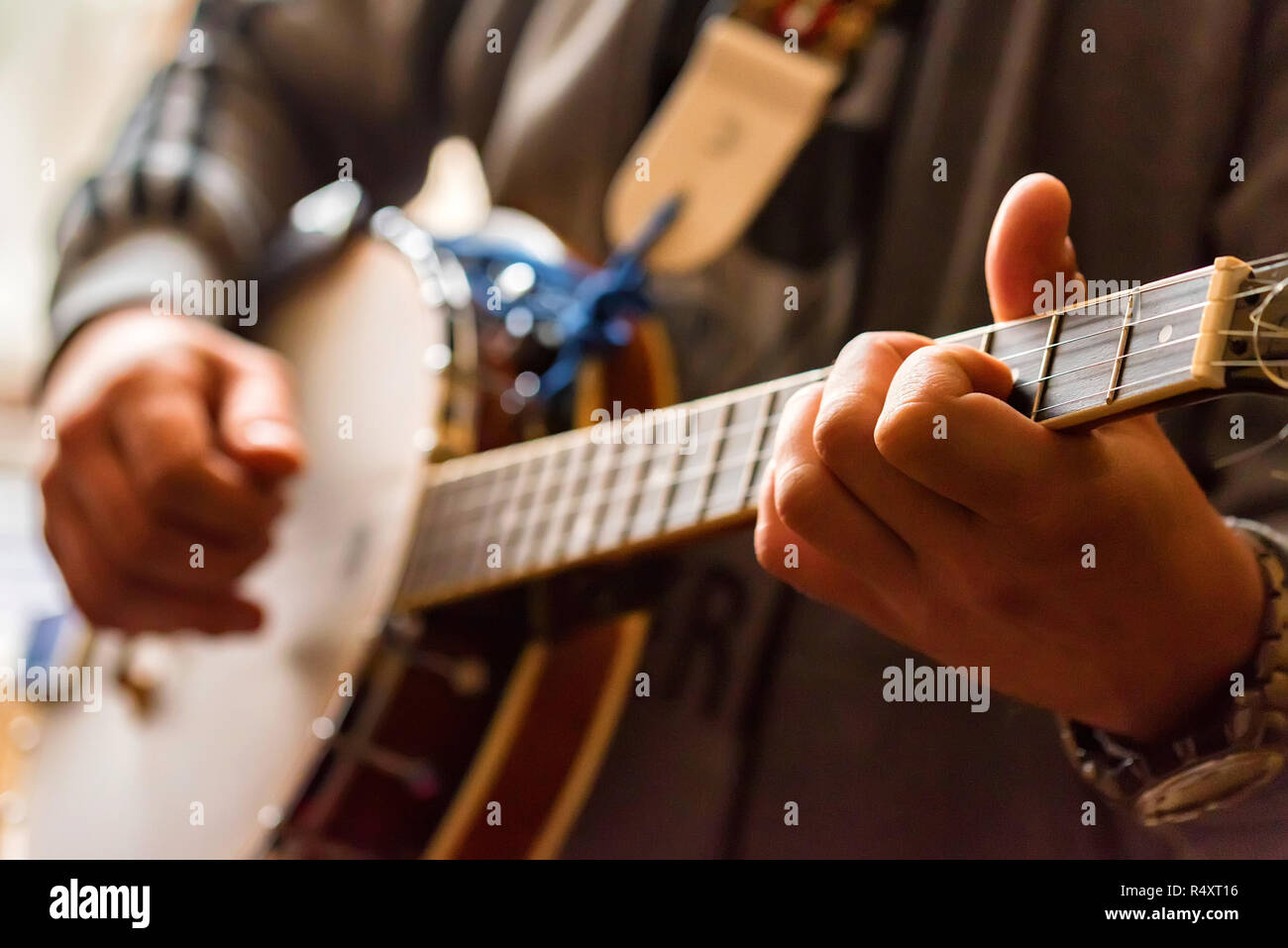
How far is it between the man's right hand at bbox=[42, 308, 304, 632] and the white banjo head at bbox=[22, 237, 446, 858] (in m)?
0.04

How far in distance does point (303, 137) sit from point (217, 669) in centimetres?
46

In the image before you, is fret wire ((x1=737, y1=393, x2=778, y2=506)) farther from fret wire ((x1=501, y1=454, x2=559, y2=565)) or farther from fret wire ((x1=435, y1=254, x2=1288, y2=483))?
fret wire ((x1=501, y1=454, x2=559, y2=565))

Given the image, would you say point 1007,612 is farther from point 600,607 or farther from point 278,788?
point 278,788

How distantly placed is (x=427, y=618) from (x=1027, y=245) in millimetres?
362

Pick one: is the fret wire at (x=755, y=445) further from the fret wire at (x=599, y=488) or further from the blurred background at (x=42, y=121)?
the blurred background at (x=42, y=121)

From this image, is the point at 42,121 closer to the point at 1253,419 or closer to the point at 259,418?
the point at 259,418

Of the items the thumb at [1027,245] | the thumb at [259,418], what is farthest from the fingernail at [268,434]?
the thumb at [1027,245]

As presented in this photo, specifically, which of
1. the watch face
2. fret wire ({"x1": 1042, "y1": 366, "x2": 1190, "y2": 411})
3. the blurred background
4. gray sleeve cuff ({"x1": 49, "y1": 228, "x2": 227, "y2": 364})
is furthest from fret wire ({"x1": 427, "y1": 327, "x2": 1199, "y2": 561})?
the blurred background

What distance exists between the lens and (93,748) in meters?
0.68

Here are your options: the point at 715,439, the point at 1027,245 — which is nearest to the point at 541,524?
the point at 715,439

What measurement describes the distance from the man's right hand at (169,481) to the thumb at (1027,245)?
380 mm

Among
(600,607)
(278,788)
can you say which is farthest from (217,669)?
(600,607)

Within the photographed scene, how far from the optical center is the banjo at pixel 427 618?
50 cm

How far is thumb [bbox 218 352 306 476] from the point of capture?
0.54 m
